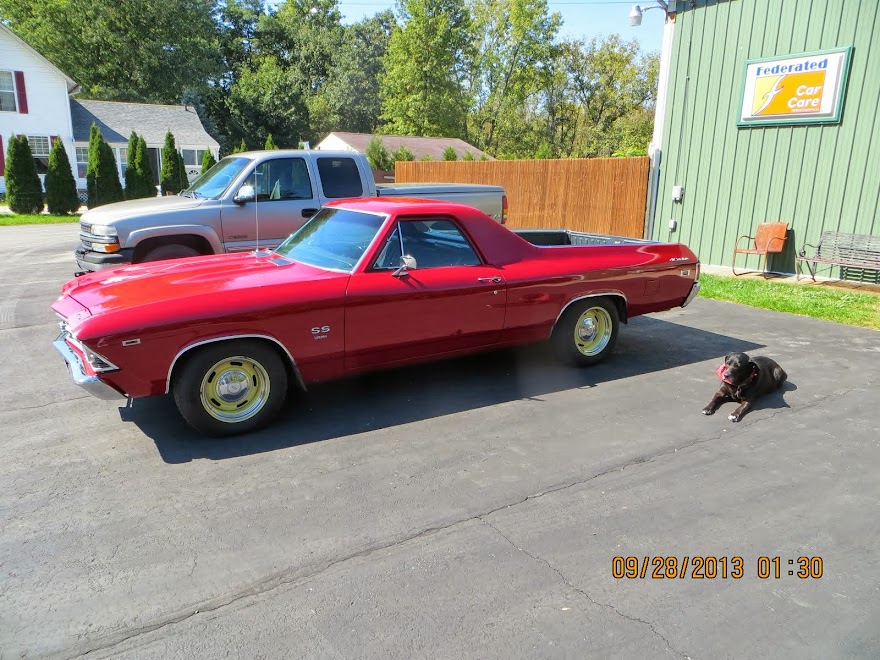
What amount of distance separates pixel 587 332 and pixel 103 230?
5580 mm

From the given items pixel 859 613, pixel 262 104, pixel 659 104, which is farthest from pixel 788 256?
pixel 262 104

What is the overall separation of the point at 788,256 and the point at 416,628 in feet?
36.9

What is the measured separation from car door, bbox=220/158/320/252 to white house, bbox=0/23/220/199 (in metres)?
26.0

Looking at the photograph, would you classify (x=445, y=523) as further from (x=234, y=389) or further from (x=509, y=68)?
(x=509, y=68)

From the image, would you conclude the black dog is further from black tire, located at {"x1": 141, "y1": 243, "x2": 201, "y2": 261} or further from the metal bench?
the metal bench

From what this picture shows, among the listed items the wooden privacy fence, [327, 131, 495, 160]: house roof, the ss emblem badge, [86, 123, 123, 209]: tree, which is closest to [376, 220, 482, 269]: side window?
the ss emblem badge

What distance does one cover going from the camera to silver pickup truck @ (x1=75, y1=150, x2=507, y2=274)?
7.36 m

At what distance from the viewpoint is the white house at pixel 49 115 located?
28922 mm

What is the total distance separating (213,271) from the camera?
4895 millimetres

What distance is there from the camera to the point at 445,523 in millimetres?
3463

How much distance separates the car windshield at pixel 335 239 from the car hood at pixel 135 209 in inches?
111

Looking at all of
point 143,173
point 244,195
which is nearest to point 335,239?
point 244,195

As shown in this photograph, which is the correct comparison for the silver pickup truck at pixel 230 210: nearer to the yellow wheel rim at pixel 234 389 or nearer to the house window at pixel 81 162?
the yellow wheel rim at pixel 234 389

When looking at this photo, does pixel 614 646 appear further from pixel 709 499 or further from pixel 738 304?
pixel 738 304
